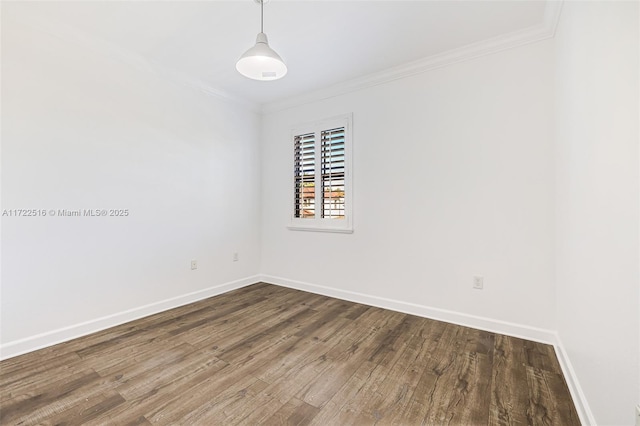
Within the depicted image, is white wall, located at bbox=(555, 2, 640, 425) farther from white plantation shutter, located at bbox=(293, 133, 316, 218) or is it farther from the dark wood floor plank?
white plantation shutter, located at bbox=(293, 133, 316, 218)

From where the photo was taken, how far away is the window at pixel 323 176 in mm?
3328

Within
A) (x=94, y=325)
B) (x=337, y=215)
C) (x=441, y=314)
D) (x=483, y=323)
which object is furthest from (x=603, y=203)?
(x=94, y=325)

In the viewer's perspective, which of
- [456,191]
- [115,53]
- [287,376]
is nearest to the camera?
[287,376]

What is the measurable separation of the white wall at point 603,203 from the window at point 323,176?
6.53ft

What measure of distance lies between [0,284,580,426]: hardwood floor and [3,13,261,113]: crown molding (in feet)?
8.02

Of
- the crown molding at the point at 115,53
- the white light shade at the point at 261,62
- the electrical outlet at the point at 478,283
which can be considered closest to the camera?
the white light shade at the point at 261,62

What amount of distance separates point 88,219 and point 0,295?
2.41ft

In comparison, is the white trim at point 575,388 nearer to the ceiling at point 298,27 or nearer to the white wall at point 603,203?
the white wall at point 603,203

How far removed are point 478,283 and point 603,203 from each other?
4.84ft

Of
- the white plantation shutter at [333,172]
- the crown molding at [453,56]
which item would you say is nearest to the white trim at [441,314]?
the white plantation shutter at [333,172]

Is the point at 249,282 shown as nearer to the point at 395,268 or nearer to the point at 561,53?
the point at 395,268

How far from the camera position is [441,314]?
8.91 ft

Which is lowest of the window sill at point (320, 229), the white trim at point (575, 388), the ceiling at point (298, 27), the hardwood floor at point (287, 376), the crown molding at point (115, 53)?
the hardwood floor at point (287, 376)

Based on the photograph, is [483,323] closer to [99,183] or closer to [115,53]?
[99,183]
